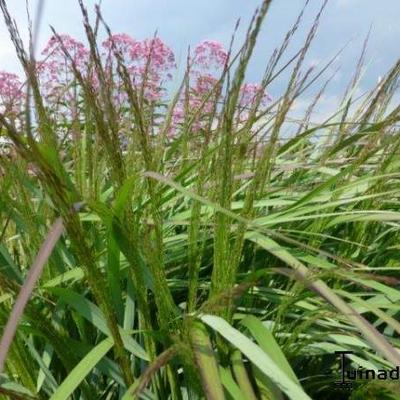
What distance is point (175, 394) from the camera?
966mm

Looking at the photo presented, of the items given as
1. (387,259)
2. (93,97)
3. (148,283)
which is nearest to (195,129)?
(387,259)

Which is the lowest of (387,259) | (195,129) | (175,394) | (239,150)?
(175,394)

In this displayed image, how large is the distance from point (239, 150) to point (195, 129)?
1.26 m

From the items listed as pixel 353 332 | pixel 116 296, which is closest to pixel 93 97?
pixel 116 296

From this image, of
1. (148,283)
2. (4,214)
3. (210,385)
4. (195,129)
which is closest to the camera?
(210,385)

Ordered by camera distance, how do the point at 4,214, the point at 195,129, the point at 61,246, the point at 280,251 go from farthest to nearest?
the point at 195,129, the point at 4,214, the point at 61,246, the point at 280,251

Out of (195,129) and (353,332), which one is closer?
(353,332)

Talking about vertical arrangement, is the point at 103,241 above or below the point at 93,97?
below

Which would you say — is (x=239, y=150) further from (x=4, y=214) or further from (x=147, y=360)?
(x=4, y=214)

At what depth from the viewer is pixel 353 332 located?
1096 mm

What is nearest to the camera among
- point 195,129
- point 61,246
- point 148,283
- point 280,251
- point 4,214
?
point 280,251

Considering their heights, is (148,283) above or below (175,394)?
above

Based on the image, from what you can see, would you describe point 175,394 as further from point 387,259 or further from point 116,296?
point 387,259

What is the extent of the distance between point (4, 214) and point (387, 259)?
2.63 feet
